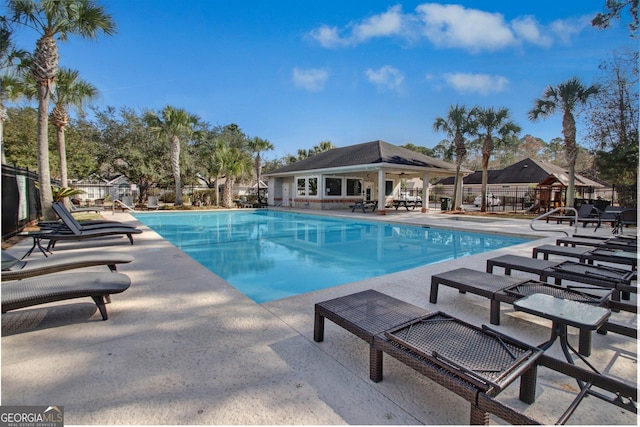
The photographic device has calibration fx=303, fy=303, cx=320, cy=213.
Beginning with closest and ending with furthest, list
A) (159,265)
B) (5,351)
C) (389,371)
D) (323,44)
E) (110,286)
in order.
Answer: (389,371) < (5,351) < (110,286) < (159,265) < (323,44)

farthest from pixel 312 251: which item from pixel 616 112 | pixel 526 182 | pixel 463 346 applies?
pixel 526 182

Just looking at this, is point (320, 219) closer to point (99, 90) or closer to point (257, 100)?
point (99, 90)

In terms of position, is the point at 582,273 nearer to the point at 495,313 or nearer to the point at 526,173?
the point at 495,313

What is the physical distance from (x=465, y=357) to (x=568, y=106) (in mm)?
18914

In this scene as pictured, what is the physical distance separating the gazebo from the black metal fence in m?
14.2

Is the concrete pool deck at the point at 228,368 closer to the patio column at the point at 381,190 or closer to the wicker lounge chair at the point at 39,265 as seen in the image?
the wicker lounge chair at the point at 39,265

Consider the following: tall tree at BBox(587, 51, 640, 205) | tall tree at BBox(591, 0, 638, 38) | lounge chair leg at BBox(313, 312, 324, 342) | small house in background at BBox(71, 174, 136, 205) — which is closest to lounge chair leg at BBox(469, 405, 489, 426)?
lounge chair leg at BBox(313, 312, 324, 342)

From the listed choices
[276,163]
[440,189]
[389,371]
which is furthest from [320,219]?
[276,163]

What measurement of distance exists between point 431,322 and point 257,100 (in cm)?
2825

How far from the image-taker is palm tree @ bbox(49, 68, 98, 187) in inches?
522

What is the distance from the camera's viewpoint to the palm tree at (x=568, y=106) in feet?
49.3

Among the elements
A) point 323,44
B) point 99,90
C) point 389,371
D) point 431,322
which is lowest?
point 389,371

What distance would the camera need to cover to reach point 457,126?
18.9m

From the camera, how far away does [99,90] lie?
47.3 ft
